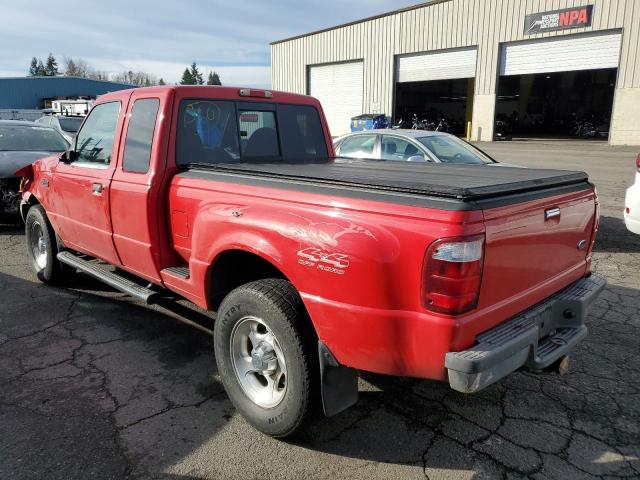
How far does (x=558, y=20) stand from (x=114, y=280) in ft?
88.0

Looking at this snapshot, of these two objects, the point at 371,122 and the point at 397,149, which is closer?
the point at 397,149

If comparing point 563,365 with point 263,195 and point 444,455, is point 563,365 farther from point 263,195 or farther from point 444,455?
point 263,195

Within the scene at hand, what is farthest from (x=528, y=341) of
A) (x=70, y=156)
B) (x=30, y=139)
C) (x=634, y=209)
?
(x=30, y=139)

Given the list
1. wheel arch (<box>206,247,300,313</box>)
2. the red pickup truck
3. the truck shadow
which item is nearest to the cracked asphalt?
the truck shadow

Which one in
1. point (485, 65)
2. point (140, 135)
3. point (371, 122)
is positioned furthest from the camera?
point (485, 65)

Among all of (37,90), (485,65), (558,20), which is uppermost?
(558,20)

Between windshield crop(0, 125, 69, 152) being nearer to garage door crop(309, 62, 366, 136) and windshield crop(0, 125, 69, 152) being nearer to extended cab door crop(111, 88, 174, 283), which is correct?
extended cab door crop(111, 88, 174, 283)

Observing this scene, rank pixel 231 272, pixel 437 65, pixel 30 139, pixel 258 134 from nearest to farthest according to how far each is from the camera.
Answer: pixel 231 272, pixel 258 134, pixel 30 139, pixel 437 65

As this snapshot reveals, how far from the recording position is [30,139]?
8844 millimetres

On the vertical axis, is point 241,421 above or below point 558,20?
below

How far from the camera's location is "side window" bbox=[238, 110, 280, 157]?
4.17 meters

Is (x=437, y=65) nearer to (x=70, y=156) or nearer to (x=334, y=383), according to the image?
(x=70, y=156)

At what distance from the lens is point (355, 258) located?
233 cm

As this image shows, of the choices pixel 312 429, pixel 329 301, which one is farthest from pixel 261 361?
pixel 329 301
